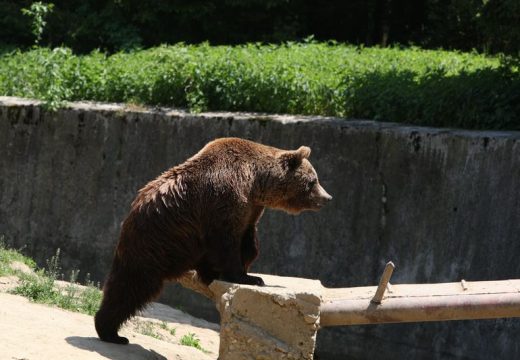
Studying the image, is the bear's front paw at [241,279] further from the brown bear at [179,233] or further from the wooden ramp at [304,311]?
the wooden ramp at [304,311]

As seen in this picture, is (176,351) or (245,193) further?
(176,351)

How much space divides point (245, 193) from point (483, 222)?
3.10m

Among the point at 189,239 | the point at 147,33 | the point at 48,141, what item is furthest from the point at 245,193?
the point at 147,33

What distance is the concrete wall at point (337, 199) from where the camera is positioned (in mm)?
9406

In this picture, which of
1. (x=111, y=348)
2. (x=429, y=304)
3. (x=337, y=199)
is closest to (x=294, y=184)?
(x=429, y=304)

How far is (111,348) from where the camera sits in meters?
7.03

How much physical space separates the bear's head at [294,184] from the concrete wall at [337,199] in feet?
7.59

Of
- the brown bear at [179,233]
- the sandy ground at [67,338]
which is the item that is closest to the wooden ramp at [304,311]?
the brown bear at [179,233]

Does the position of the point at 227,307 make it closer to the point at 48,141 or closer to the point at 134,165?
the point at 134,165

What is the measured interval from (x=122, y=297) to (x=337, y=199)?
12.5 feet

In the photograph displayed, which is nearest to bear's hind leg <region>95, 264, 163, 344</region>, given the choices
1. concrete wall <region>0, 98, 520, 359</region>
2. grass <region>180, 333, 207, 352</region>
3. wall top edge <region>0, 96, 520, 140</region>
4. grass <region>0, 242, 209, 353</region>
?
grass <region>0, 242, 209, 353</region>

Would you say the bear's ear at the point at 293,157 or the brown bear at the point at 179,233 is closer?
the brown bear at the point at 179,233

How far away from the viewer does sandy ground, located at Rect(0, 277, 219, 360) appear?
654 centimetres

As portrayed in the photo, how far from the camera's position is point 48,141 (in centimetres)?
1231
